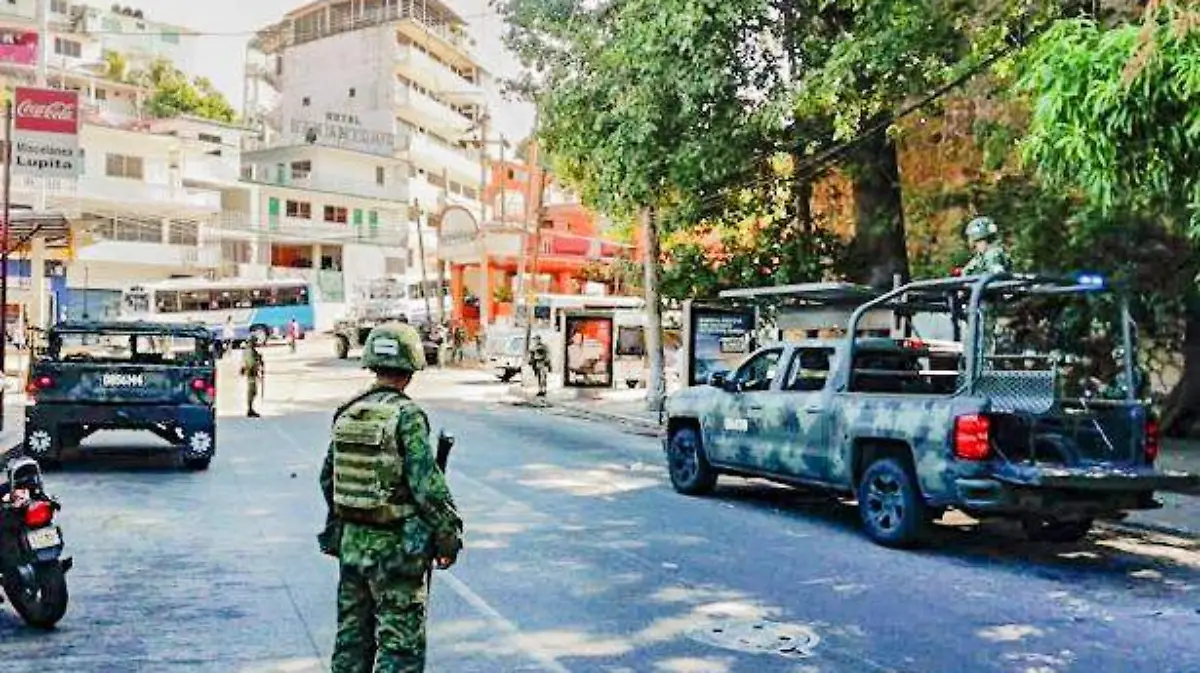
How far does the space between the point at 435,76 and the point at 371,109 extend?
5.54m

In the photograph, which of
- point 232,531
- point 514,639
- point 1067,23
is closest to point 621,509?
point 232,531

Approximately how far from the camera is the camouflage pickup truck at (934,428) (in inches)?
347

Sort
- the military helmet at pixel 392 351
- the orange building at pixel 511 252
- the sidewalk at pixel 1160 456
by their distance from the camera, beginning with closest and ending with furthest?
the military helmet at pixel 392 351
the sidewalk at pixel 1160 456
the orange building at pixel 511 252

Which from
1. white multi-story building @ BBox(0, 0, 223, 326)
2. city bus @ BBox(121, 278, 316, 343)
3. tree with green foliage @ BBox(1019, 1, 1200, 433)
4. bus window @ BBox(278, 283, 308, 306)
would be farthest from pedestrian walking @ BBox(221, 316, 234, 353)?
tree with green foliage @ BBox(1019, 1, 1200, 433)

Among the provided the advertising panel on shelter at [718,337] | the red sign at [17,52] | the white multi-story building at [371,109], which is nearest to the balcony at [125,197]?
the white multi-story building at [371,109]

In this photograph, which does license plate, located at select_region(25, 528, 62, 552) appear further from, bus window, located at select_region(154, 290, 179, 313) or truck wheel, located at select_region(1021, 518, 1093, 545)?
bus window, located at select_region(154, 290, 179, 313)

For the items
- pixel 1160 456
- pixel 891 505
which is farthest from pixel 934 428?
pixel 1160 456

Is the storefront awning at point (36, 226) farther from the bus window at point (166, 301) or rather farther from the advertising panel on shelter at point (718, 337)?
the bus window at point (166, 301)

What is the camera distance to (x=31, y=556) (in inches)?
253

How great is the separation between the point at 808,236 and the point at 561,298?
24659 mm

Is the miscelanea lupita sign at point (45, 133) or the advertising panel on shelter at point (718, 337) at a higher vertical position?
the miscelanea lupita sign at point (45, 133)

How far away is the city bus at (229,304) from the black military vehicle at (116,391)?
3677 centimetres

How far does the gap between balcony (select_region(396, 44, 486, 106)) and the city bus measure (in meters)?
16.3

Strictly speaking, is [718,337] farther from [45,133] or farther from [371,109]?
[371,109]
